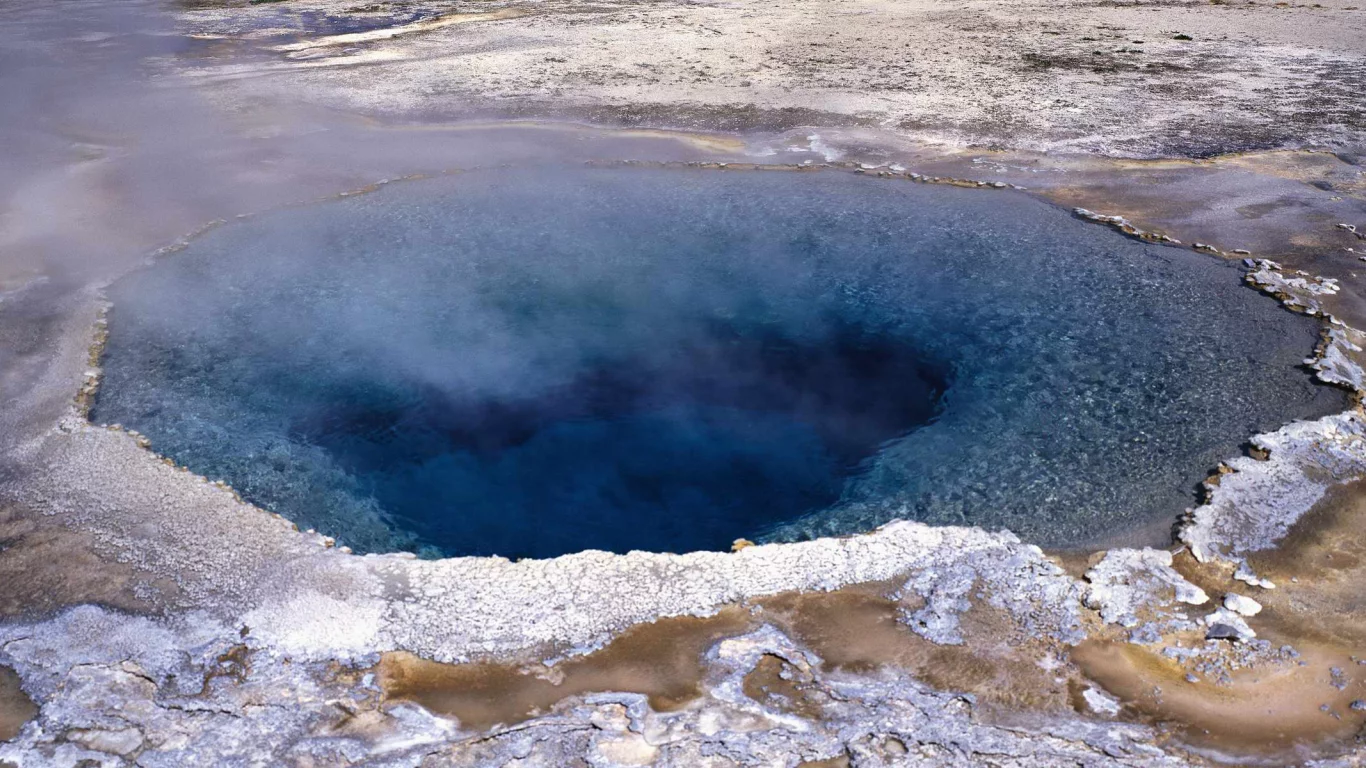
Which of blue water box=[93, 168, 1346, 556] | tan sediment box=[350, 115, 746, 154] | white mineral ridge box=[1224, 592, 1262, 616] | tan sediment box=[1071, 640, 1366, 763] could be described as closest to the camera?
tan sediment box=[1071, 640, 1366, 763]

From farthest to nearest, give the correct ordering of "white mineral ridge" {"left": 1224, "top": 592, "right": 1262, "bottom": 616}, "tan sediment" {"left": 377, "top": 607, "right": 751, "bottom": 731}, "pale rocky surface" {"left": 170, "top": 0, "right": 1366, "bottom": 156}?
"pale rocky surface" {"left": 170, "top": 0, "right": 1366, "bottom": 156} → "white mineral ridge" {"left": 1224, "top": 592, "right": 1262, "bottom": 616} → "tan sediment" {"left": 377, "top": 607, "right": 751, "bottom": 731}

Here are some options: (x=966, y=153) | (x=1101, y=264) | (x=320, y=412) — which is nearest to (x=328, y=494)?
(x=320, y=412)

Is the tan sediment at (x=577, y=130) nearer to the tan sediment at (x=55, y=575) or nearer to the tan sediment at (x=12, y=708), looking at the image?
the tan sediment at (x=55, y=575)

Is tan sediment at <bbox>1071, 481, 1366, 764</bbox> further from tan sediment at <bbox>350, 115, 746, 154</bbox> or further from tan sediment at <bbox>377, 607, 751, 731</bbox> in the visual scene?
tan sediment at <bbox>350, 115, 746, 154</bbox>

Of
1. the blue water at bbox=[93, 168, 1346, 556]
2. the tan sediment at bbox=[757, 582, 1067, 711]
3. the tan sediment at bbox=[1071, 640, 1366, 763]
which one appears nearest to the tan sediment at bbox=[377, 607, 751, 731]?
the tan sediment at bbox=[757, 582, 1067, 711]

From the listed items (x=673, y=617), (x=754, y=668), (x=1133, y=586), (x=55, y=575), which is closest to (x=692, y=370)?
(x=673, y=617)

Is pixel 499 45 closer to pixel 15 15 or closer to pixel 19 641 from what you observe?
pixel 15 15

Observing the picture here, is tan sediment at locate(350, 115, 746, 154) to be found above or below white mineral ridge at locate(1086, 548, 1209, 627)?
above
